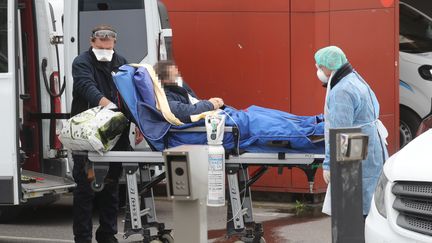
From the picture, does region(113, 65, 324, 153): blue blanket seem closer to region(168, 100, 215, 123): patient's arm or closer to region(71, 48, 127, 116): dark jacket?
region(168, 100, 215, 123): patient's arm

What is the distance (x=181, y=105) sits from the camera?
6.62 m

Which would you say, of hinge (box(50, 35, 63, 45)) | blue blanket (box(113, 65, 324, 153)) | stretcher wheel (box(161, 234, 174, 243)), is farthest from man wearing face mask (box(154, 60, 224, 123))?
hinge (box(50, 35, 63, 45))

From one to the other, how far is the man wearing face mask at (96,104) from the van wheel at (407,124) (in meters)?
5.03

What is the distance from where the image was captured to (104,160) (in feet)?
21.7

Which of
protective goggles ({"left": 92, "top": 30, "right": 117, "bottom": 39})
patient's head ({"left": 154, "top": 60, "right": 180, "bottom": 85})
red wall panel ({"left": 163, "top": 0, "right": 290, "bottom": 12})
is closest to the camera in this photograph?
patient's head ({"left": 154, "top": 60, "right": 180, "bottom": 85})

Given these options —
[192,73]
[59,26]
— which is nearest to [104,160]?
[59,26]

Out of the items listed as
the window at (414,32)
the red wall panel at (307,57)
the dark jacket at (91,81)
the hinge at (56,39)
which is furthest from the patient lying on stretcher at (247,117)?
the window at (414,32)

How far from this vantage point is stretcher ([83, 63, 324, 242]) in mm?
6340

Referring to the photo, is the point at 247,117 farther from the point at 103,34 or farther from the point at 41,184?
the point at 41,184

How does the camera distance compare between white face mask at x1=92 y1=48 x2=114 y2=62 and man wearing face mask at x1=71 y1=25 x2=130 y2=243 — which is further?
white face mask at x1=92 y1=48 x2=114 y2=62

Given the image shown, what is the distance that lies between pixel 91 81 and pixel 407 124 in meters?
5.46

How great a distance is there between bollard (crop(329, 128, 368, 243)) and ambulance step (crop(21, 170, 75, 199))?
143 inches

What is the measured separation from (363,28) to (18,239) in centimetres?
458

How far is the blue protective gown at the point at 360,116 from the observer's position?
604cm
